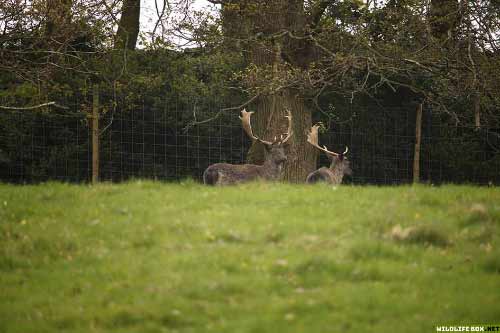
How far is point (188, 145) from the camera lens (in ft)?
67.2

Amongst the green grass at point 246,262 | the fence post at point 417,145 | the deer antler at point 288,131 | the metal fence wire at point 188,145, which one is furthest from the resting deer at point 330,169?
the green grass at point 246,262

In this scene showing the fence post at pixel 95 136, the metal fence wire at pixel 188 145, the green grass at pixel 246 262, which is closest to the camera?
the green grass at pixel 246 262

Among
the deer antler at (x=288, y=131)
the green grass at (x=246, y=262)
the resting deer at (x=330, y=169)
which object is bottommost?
the green grass at (x=246, y=262)

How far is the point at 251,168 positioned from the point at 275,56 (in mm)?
2846

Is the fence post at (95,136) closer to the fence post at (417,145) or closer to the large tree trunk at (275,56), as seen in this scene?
the large tree trunk at (275,56)

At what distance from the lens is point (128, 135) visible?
19891 mm

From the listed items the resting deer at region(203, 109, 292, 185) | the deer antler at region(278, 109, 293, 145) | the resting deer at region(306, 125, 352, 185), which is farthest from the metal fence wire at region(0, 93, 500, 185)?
the deer antler at region(278, 109, 293, 145)

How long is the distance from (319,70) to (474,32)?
3.45 m

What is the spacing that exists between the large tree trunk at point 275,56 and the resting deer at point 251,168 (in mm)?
671

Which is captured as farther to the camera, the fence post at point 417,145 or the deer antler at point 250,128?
the fence post at point 417,145

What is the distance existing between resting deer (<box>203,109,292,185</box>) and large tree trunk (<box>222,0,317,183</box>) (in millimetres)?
671

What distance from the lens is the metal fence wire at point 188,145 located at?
62.4 ft

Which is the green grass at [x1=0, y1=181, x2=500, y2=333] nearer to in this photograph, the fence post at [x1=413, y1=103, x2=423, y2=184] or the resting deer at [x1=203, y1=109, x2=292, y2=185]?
the resting deer at [x1=203, y1=109, x2=292, y2=185]

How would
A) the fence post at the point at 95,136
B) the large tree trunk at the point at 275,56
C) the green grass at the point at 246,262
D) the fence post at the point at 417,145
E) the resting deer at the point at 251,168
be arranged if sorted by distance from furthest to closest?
the fence post at the point at 417,145 → the large tree trunk at the point at 275,56 → the fence post at the point at 95,136 → the resting deer at the point at 251,168 → the green grass at the point at 246,262
